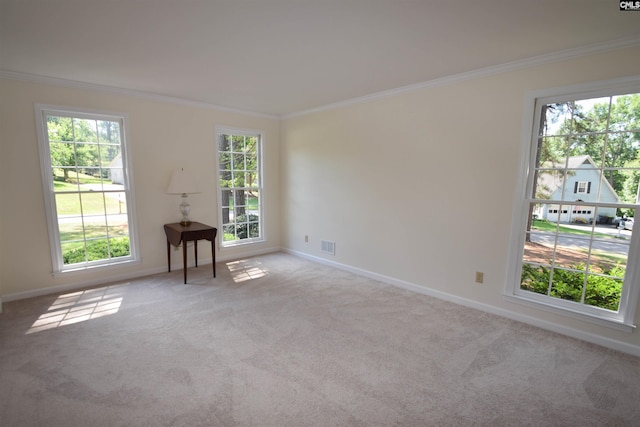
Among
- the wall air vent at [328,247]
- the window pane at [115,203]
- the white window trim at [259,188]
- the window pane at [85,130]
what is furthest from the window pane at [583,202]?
the window pane at [85,130]

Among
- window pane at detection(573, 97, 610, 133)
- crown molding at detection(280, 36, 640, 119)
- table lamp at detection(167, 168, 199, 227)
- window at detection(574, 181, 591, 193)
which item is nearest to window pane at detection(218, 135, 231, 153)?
table lamp at detection(167, 168, 199, 227)

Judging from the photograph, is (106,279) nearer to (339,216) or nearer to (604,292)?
(339,216)

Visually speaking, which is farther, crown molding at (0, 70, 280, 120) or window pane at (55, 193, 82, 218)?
window pane at (55, 193, 82, 218)

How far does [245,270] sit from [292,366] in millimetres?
2332

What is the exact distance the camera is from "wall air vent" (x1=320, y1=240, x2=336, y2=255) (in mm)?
4547

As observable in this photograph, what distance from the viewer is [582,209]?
8.64ft

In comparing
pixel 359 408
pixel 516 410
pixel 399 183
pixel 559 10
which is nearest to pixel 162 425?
pixel 359 408

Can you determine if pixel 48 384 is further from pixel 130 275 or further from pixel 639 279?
pixel 639 279

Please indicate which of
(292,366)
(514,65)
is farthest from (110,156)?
(514,65)

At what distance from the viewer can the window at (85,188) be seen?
11.0 ft

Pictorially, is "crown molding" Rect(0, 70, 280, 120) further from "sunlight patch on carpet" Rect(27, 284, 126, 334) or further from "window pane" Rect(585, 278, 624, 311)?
"window pane" Rect(585, 278, 624, 311)

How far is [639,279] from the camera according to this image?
235cm

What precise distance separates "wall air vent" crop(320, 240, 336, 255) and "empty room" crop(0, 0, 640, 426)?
0.05m

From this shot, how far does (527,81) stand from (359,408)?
3.05 meters
